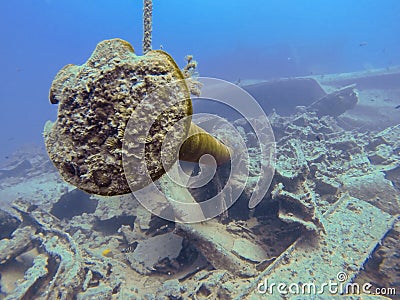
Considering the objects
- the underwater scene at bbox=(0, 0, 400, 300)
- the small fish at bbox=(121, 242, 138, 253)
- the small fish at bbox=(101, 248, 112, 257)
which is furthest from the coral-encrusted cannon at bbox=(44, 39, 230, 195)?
the small fish at bbox=(101, 248, 112, 257)

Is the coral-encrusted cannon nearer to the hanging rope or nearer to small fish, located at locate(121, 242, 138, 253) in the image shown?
the hanging rope

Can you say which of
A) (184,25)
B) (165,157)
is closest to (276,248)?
(165,157)

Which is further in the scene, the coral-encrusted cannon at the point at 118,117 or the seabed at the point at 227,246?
the seabed at the point at 227,246

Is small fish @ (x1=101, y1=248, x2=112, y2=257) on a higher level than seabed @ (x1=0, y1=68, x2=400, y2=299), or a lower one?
lower

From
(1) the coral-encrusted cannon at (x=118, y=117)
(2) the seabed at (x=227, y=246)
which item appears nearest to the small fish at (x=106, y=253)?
(2) the seabed at (x=227, y=246)

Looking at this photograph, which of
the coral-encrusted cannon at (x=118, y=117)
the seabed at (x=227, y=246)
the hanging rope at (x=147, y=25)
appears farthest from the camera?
the seabed at (x=227, y=246)

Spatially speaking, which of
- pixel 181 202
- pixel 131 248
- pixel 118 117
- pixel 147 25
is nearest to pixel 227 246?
pixel 181 202

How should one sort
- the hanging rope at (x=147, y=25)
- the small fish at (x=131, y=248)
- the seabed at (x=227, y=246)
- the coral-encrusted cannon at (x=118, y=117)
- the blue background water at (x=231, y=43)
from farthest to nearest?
the blue background water at (x=231, y=43) < the small fish at (x=131, y=248) < the seabed at (x=227, y=246) < the hanging rope at (x=147, y=25) < the coral-encrusted cannon at (x=118, y=117)

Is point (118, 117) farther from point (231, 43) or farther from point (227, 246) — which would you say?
point (231, 43)

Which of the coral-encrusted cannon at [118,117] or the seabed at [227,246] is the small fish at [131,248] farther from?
the coral-encrusted cannon at [118,117]

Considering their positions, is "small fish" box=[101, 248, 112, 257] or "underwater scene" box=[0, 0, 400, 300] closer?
"underwater scene" box=[0, 0, 400, 300]

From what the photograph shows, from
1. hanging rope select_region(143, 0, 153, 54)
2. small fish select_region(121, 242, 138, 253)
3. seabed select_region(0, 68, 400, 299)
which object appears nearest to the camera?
hanging rope select_region(143, 0, 153, 54)

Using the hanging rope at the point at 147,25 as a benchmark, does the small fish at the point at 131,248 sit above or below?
below

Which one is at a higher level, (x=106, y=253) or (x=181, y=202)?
(x=181, y=202)
